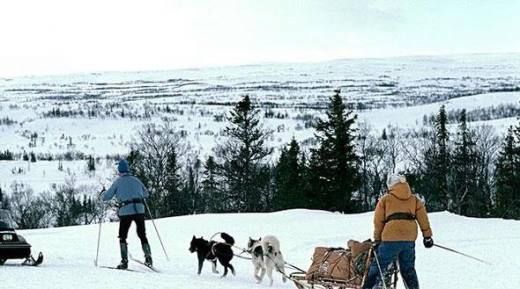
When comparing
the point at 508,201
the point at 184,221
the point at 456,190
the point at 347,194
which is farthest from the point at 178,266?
the point at 456,190

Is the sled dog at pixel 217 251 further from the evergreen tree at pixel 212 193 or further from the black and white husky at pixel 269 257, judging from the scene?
the evergreen tree at pixel 212 193

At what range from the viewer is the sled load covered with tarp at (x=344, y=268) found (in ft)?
28.9

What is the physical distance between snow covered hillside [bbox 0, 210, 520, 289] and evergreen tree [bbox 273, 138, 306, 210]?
2529 centimetres

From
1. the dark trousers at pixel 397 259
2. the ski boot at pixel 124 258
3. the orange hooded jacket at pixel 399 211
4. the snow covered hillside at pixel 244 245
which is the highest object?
the orange hooded jacket at pixel 399 211

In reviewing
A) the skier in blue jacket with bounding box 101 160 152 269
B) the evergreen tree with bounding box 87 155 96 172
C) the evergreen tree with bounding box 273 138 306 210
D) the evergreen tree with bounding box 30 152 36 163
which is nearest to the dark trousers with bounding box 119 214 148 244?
the skier in blue jacket with bounding box 101 160 152 269

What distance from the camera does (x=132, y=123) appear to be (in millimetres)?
139625

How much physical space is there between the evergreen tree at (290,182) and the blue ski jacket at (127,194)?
3489cm

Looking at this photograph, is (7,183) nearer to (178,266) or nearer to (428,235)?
(178,266)

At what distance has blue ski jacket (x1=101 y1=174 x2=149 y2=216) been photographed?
1174 cm

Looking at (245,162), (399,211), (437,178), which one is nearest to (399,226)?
(399,211)

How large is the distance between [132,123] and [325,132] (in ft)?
327

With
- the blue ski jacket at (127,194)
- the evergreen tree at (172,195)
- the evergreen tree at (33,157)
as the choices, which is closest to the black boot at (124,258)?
the blue ski jacket at (127,194)

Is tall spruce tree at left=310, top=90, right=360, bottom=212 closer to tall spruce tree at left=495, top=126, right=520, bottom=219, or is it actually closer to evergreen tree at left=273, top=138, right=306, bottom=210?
evergreen tree at left=273, top=138, right=306, bottom=210

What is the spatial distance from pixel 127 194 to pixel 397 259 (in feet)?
16.6
